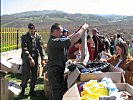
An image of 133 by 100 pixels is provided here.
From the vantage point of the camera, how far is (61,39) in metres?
5.57

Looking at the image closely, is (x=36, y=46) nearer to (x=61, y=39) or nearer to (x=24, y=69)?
(x=24, y=69)

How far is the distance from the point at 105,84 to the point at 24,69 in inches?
164

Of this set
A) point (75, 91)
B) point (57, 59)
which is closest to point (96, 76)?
point (75, 91)

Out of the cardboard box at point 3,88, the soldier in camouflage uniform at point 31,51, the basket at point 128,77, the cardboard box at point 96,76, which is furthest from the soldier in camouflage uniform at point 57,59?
the cardboard box at point 3,88

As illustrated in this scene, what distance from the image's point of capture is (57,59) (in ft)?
19.2

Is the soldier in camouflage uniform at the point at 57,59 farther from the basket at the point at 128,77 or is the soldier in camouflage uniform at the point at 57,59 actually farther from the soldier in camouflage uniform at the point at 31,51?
the soldier in camouflage uniform at the point at 31,51

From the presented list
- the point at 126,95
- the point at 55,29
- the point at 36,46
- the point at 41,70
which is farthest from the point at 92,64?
the point at 41,70

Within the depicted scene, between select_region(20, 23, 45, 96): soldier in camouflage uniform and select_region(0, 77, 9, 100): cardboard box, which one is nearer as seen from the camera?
select_region(0, 77, 9, 100): cardboard box

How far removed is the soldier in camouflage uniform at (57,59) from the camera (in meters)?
5.65

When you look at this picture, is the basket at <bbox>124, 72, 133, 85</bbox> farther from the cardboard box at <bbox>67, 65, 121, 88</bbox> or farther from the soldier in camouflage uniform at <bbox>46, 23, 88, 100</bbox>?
the soldier in camouflage uniform at <bbox>46, 23, 88, 100</bbox>

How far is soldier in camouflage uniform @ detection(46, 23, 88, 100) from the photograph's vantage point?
18.5 ft

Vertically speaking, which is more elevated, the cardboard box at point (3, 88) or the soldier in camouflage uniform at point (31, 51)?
the cardboard box at point (3, 88)

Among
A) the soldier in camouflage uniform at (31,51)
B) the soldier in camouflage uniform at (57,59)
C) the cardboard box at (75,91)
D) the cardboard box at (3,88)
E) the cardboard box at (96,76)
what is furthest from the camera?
the soldier in camouflage uniform at (31,51)

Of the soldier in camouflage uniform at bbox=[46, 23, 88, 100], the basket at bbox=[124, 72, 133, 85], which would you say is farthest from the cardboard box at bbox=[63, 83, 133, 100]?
the soldier in camouflage uniform at bbox=[46, 23, 88, 100]
